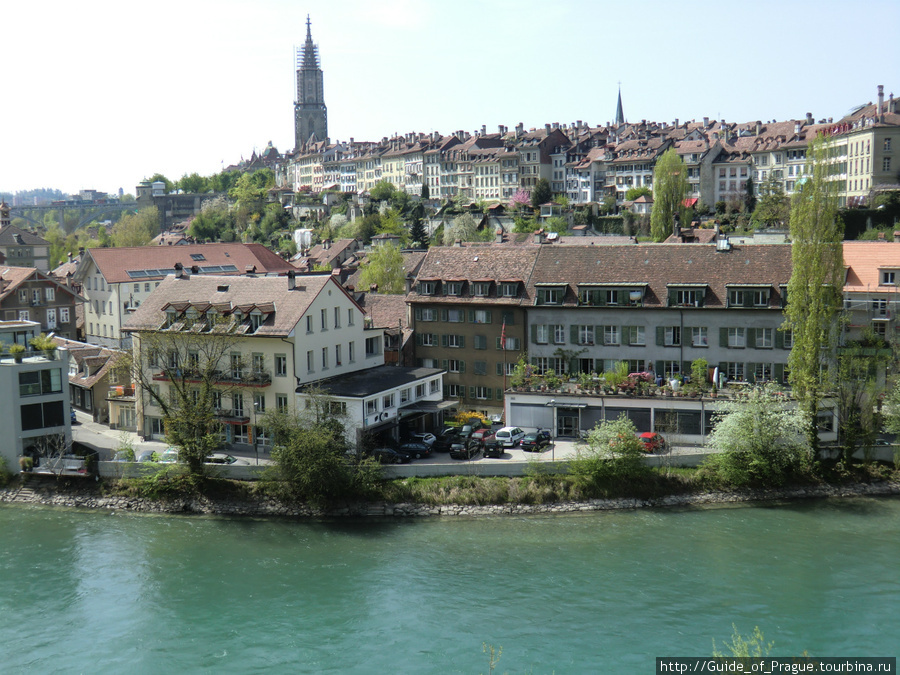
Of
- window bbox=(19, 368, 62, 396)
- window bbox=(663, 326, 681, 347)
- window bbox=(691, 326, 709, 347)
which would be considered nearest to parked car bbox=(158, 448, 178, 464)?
window bbox=(19, 368, 62, 396)

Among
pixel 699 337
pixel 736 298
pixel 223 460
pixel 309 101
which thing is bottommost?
pixel 223 460

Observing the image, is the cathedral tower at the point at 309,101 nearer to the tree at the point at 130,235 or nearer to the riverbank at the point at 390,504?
the tree at the point at 130,235

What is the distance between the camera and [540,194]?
293 feet

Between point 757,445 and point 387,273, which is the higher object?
point 387,273

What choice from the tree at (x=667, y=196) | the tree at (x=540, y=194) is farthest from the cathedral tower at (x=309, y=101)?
the tree at (x=667, y=196)

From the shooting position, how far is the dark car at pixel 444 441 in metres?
33.3

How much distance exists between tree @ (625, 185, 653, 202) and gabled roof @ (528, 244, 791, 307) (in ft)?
148

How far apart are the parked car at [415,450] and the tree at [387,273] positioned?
23.3m

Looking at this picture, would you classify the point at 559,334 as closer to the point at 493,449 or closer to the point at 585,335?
the point at 585,335

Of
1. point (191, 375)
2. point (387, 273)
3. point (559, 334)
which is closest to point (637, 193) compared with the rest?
point (387, 273)

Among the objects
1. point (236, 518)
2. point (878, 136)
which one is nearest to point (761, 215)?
point (878, 136)

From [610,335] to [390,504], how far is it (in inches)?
466

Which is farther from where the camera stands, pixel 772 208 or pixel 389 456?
pixel 772 208

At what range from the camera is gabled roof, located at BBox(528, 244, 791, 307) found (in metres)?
35.0
